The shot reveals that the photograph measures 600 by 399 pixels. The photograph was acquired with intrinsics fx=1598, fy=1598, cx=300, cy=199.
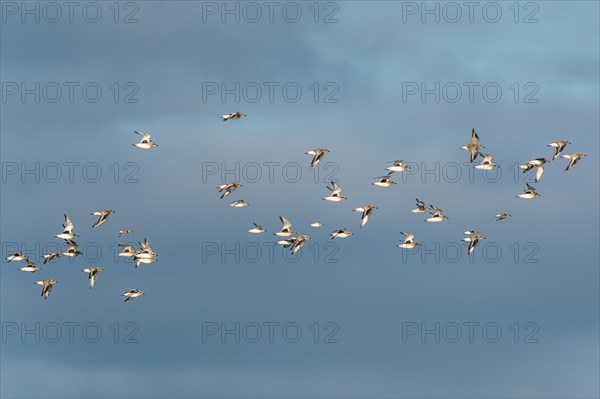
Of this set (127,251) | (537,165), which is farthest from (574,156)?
(127,251)

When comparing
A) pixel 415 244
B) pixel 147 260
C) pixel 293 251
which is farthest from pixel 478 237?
pixel 147 260

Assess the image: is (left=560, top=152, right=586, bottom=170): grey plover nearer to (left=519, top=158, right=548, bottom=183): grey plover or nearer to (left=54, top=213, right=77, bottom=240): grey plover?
(left=519, top=158, right=548, bottom=183): grey plover

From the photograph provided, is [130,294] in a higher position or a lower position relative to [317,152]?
lower

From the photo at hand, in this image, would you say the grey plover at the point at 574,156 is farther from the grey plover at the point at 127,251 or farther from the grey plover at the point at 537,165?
the grey plover at the point at 127,251

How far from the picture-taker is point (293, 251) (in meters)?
139

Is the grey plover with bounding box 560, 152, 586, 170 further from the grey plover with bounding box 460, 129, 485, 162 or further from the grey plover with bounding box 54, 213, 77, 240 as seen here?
the grey plover with bounding box 54, 213, 77, 240

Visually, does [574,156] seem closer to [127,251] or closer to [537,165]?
[537,165]

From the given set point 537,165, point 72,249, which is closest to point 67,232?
point 72,249

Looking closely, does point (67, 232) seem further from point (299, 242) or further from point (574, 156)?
point (574, 156)

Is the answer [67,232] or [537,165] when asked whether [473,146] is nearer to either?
[537,165]

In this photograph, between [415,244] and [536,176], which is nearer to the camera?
[536,176]

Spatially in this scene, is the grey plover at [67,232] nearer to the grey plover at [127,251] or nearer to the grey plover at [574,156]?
the grey plover at [127,251]

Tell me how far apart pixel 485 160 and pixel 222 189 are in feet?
76.6

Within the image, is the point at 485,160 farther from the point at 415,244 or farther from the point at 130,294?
the point at 130,294
